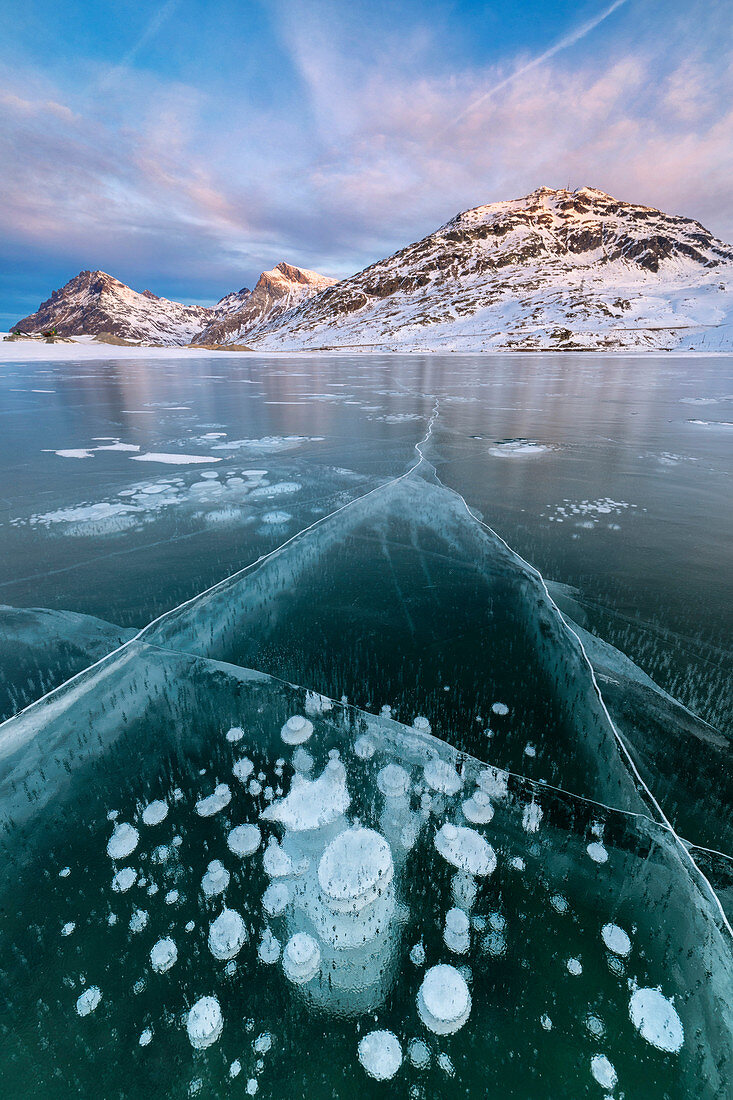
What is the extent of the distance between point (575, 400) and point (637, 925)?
1900cm

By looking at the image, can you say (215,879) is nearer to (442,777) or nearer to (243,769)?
(243,769)

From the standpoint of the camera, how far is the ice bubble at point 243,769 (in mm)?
2434

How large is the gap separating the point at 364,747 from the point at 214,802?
84cm

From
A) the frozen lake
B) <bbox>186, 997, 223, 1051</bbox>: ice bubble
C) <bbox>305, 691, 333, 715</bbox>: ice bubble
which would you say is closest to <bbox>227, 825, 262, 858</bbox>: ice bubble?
the frozen lake

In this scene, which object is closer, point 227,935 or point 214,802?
point 227,935

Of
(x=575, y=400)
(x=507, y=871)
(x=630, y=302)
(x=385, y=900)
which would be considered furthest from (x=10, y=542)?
(x=630, y=302)

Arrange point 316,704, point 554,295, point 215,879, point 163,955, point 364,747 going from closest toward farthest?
point 163,955
point 215,879
point 364,747
point 316,704
point 554,295

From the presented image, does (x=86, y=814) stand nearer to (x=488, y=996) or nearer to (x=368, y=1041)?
(x=368, y=1041)

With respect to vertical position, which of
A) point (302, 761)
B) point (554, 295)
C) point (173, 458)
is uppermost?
point (554, 295)

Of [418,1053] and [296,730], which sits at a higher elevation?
[296,730]

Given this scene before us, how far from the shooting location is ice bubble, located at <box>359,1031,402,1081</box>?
4.84ft

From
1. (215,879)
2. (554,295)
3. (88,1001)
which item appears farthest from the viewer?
(554,295)

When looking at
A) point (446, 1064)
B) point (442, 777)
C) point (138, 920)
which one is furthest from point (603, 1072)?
point (138, 920)

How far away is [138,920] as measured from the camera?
1823 millimetres
